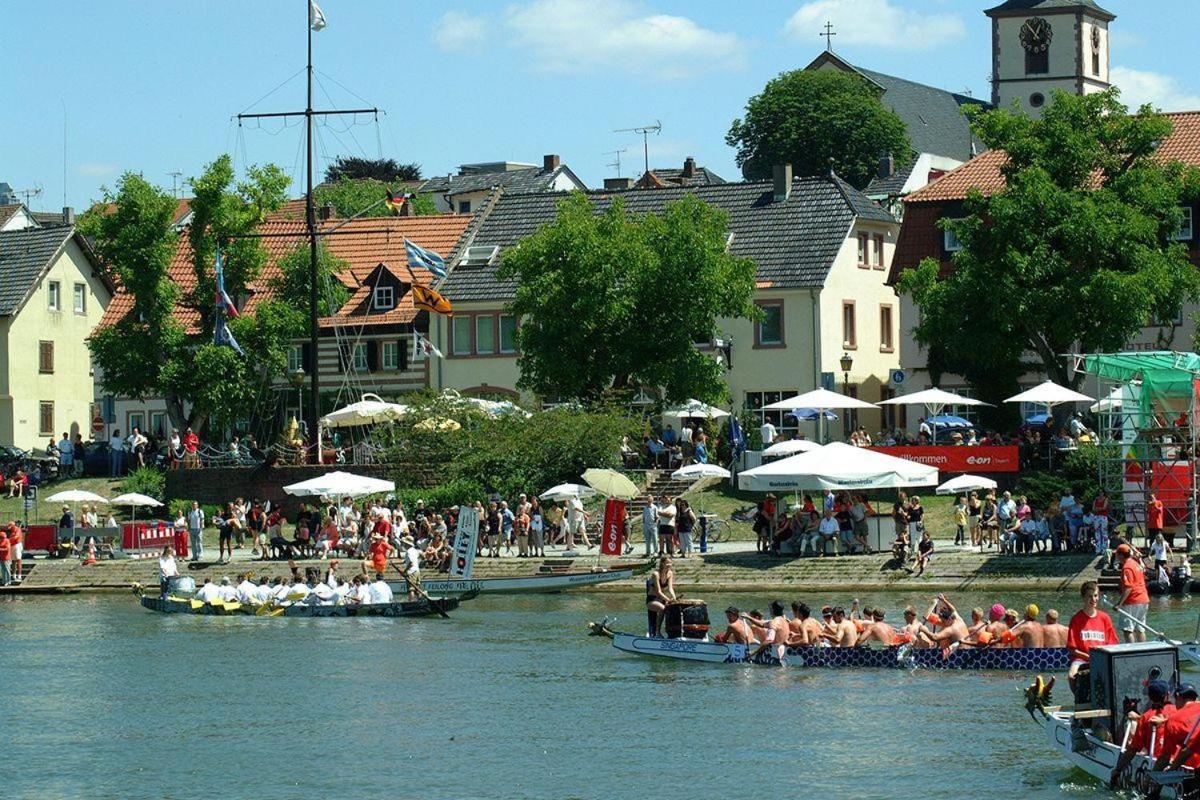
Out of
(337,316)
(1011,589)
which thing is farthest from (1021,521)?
(337,316)

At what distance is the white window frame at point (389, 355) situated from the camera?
7962 centimetres

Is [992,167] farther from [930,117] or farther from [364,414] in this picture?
[930,117]

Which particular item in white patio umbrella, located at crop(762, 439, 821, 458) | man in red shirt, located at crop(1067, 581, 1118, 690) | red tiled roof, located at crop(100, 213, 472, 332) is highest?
red tiled roof, located at crop(100, 213, 472, 332)

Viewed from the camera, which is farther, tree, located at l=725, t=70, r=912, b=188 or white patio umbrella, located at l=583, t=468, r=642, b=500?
tree, located at l=725, t=70, r=912, b=188

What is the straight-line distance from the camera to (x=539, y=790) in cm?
2961

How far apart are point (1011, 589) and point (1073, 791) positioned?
21.1 metres

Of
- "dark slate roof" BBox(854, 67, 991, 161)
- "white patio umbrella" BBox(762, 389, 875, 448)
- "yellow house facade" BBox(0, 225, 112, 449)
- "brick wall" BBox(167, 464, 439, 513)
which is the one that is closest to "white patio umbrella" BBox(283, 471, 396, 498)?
"brick wall" BBox(167, 464, 439, 513)

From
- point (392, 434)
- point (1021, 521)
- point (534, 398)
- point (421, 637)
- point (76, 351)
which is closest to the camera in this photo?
point (421, 637)

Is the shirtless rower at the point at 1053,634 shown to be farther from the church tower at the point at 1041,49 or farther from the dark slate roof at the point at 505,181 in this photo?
the church tower at the point at 1041,49

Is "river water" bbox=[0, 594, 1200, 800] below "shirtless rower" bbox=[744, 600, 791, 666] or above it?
below

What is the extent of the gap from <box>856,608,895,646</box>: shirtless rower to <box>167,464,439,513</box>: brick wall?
26927 mm

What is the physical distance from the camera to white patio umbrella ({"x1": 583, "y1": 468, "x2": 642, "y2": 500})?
5603 cm

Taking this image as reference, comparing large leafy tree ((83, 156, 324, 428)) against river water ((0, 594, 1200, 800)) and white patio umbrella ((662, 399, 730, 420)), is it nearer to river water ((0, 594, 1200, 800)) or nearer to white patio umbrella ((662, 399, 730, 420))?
white patio umbrella ((662, 399, 730, 420))

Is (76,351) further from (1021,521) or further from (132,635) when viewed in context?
(1021,521)
